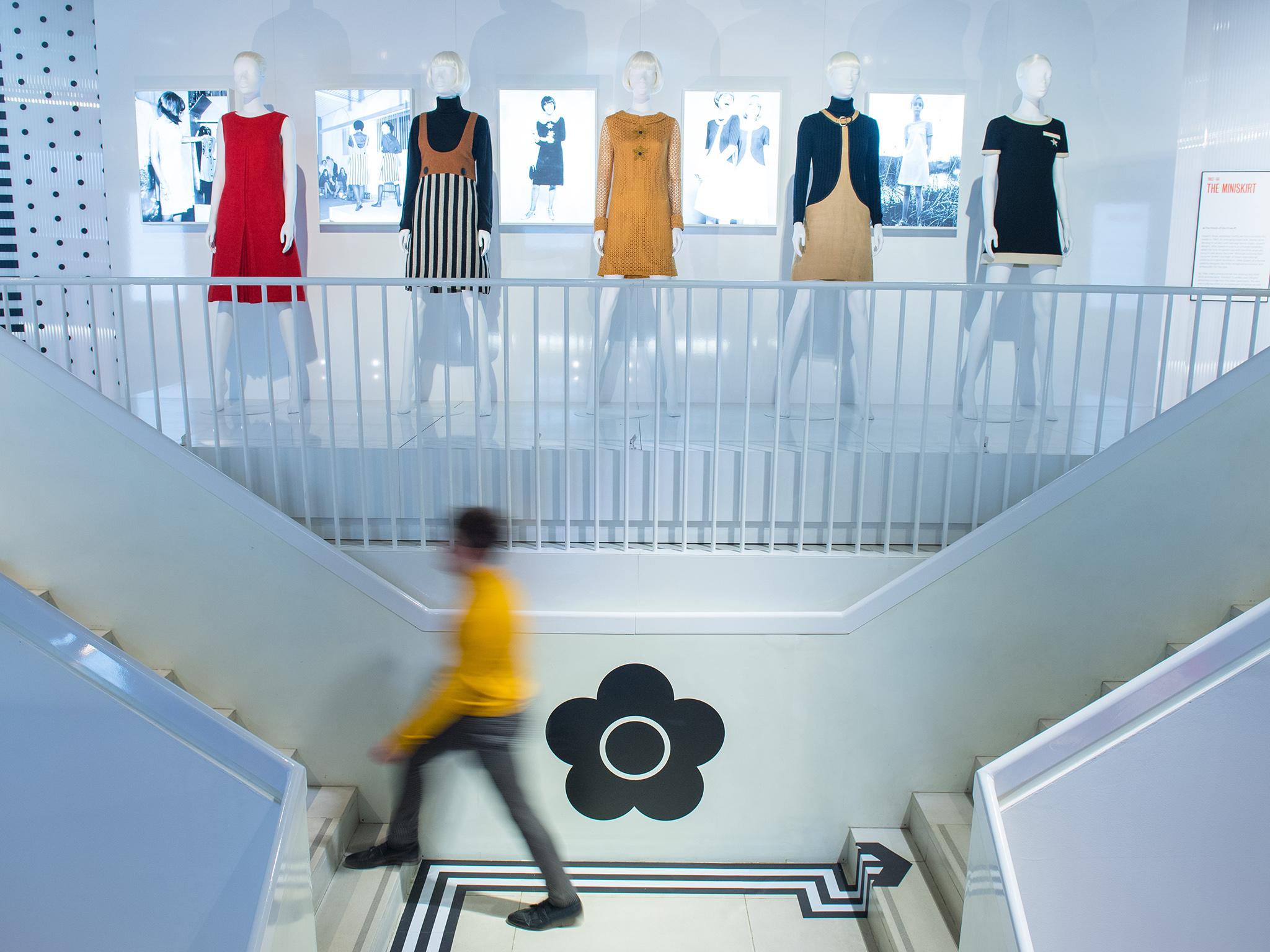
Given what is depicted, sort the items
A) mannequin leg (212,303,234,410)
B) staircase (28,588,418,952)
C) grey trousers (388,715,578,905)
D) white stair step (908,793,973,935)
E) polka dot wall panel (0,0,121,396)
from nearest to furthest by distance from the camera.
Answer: grey trousers (388,715,578,905)
staircase (28,588,418,952)
white stair step (908,793,973,935)
mannequin leg (212,303,234,410)
polka dot wall panel (0,0,121,396)

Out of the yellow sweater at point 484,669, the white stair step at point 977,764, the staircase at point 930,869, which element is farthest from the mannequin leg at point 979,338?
the yellow sweater at point 484,669

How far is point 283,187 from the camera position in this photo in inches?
157

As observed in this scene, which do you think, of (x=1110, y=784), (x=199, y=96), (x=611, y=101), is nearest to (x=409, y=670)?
(x=1110, y=784)

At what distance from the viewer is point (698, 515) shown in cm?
327

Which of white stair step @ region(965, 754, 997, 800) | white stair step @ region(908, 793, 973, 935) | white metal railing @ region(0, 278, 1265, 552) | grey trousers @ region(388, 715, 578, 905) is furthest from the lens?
white stair step @ region(965, 754, 997, 800)

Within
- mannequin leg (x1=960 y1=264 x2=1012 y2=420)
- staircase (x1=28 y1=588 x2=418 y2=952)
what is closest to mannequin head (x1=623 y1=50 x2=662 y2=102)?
mannequin leg (x1=960 y1=264 x2=1012 y2=420)

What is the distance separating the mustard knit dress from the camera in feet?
12.6

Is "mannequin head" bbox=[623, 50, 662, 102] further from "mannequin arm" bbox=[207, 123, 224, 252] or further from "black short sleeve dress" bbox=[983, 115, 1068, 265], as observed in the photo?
"mannequin arm" bbox=[207, 123, 224, 252]

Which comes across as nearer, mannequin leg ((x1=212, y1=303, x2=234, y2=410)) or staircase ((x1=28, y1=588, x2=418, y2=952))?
staircase ((x1=28, y1=588, x2=418, y2=952))

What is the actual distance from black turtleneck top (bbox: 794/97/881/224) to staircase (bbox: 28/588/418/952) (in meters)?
2.93

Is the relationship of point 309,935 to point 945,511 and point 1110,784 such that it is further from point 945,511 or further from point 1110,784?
point 945,511

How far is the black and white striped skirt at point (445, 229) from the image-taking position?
3.75 m

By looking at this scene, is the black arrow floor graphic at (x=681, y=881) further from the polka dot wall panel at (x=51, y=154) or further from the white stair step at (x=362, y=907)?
the polka dot wall panel at (x=51, y=154)

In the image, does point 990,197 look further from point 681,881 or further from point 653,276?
point 681,881
